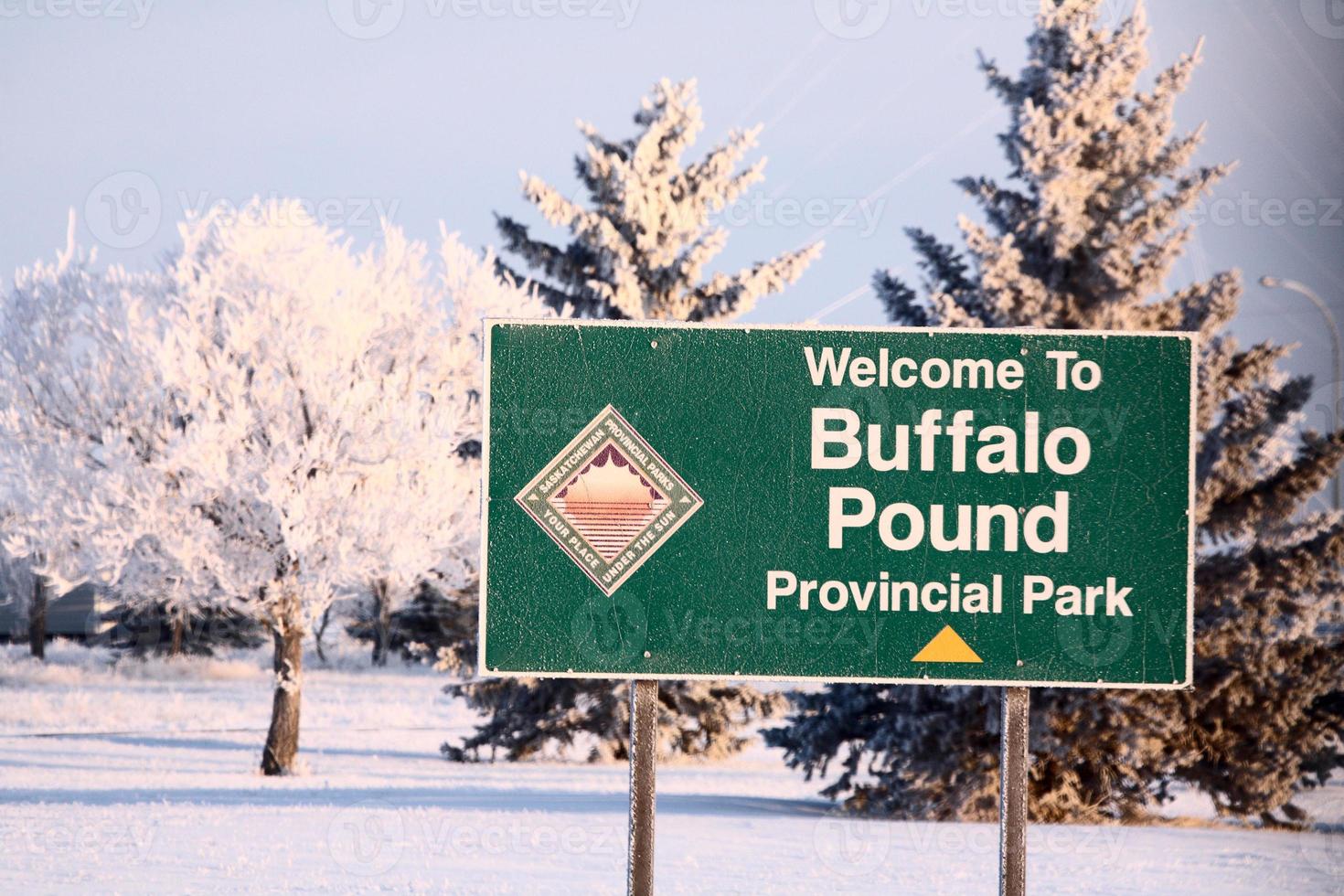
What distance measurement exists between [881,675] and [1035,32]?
1288 centimetres

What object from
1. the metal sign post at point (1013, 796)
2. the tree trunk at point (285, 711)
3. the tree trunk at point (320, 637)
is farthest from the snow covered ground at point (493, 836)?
the tree trunk at point (320, 637)

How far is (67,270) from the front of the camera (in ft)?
81.6

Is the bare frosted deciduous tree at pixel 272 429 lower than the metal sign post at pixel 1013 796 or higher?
higher

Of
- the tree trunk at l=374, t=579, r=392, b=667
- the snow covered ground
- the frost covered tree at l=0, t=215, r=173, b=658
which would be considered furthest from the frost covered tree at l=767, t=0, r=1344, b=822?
the tree trunk at l=374, t=579, r=392, b=667

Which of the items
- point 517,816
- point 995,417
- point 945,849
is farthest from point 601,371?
point 517,816

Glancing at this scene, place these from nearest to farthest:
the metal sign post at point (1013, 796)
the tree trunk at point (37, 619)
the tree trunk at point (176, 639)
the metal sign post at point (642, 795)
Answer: the metal sign post at point (1013, 796), the metal sign post at point (642, 795), the tree trunk at point (37, 619), the tree trunk at point (176, 639)

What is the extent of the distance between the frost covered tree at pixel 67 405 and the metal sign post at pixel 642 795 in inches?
702

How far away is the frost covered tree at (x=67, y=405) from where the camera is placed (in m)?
23.4

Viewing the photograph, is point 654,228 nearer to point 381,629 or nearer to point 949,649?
point 949,649

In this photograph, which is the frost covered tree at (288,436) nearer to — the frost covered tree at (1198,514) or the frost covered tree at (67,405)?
the frost covered tree at (67,405)

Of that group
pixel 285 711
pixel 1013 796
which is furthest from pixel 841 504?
pixel 285 711

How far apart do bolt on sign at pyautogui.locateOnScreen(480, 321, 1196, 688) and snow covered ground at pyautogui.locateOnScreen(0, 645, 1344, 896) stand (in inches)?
208

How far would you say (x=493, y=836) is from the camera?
1484 centimetres

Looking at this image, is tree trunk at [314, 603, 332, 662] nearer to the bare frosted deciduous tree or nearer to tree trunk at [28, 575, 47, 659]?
tree trunk at [28, 575, 47, 659]
